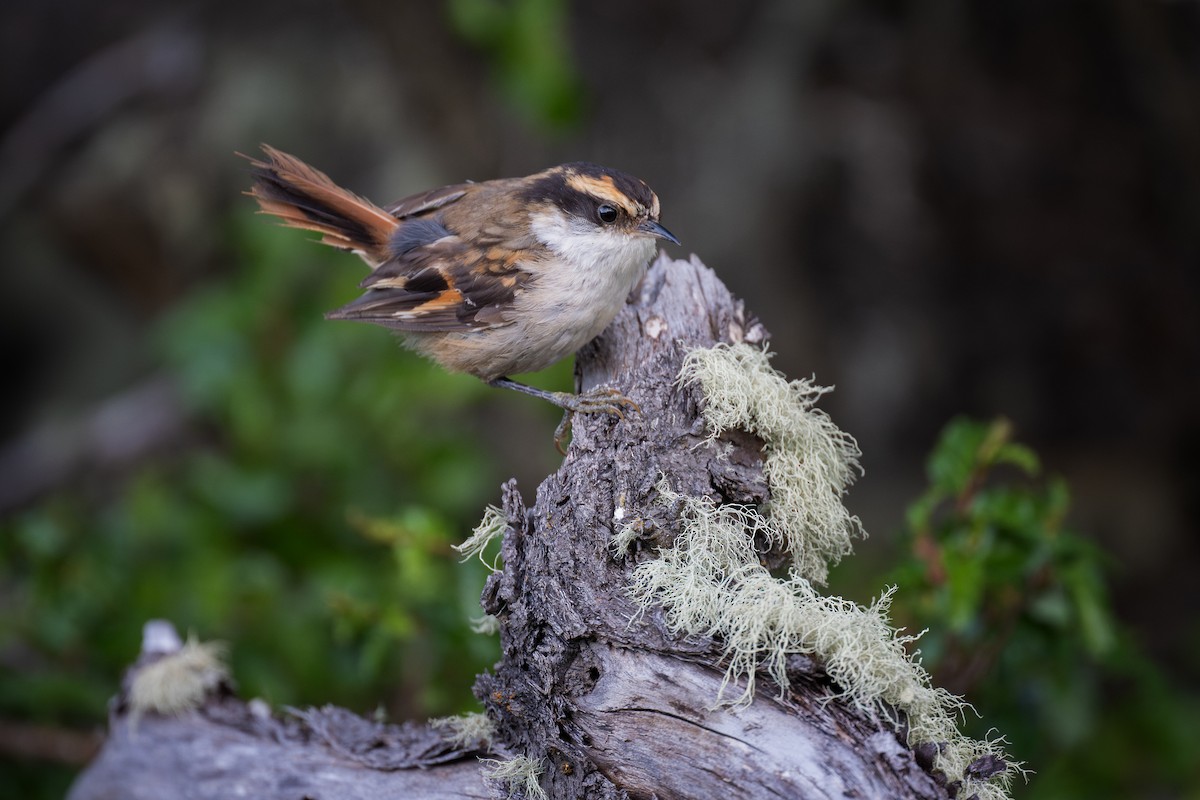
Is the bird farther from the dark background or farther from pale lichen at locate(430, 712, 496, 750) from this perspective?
the dark background

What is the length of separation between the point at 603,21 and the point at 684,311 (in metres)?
4.23

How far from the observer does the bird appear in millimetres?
3592

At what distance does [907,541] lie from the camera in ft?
13.1

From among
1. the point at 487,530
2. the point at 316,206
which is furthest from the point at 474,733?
the point at 316,206

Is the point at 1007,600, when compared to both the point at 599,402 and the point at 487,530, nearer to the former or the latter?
the point at 599,402

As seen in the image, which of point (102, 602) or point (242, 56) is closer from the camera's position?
point (102, 602)

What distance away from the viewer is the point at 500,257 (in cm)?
377

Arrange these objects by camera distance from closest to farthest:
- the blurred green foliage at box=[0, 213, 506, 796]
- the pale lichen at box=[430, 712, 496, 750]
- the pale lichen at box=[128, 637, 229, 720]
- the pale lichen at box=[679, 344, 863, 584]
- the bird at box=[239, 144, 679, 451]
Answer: the pale lichen at box=[679, 344, 863, 584]
the pale lichen at box=[430, 712, 496, 750]
the pale lichen at box=[128, 637, 229, 720]
the bird at box=[239, 144, 679, 451]
the blurred green foliage at box=[0, 213, 506, 796]

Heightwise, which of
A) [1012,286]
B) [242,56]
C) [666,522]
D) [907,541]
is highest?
[242,56]

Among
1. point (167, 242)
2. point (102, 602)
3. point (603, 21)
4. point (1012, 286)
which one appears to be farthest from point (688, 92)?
point (102, 602)

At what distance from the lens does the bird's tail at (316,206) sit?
3.81 meters

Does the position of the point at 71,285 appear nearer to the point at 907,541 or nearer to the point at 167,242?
the point at 167,242

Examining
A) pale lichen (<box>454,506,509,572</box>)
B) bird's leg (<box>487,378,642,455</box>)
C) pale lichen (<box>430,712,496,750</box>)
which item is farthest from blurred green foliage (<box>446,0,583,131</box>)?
pale lichen (<box>430,712,496,750</box>)

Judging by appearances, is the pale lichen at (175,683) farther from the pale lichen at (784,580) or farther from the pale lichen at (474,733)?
the pale lichen at (784,580)
